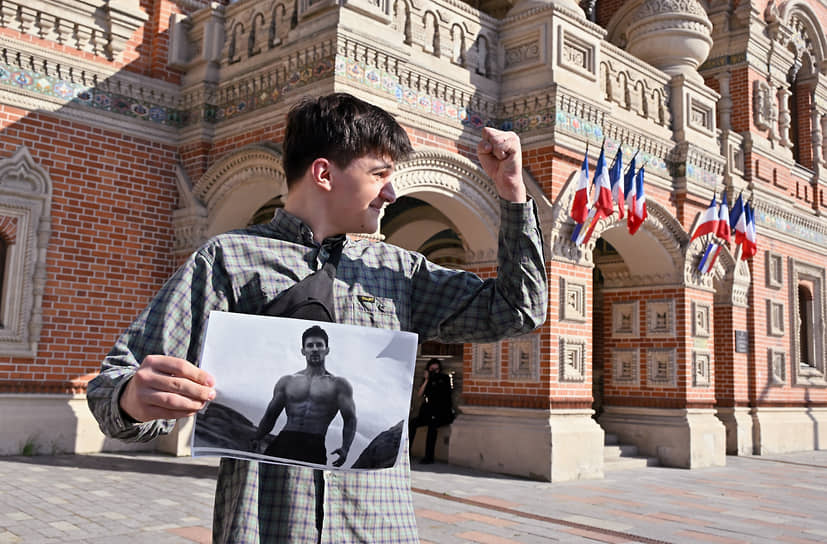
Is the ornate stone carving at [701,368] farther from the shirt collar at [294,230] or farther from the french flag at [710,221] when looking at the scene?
the shirt collar at [294,230]

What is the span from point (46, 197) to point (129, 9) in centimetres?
242

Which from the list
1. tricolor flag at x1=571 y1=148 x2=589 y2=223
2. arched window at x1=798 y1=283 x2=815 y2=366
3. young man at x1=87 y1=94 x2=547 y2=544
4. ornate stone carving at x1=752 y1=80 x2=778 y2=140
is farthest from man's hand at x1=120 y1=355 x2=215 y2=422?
arched window at x1=798 y1=283 x2=815 y2=366

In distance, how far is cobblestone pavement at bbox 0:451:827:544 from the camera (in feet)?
17.5

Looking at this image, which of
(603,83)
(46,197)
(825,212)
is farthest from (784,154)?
(46,197)

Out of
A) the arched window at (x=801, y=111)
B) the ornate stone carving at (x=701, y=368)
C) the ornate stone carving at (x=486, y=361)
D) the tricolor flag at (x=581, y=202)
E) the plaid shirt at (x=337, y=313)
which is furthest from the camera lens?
the arched window at (x=801, y=111)

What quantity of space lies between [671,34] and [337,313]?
10.8m

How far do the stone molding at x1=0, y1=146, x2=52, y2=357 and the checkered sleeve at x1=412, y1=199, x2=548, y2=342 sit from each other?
739 centimetres

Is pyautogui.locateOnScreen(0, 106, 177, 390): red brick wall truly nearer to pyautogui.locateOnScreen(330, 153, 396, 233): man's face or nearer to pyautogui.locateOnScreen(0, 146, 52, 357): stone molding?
pyautogui.locateOnScreen(0, 146, 52, 357): stone molding

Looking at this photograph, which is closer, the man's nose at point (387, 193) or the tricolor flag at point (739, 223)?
the man's nose at point (387, 193)

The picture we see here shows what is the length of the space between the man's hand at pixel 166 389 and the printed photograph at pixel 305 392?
0.24 ft

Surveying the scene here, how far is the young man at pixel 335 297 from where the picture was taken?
1.40m

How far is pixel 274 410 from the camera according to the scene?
1.40 m

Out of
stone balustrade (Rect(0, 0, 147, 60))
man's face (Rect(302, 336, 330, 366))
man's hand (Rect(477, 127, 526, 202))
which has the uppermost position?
stone balustrade (Rect(0, 0, 147, 60))

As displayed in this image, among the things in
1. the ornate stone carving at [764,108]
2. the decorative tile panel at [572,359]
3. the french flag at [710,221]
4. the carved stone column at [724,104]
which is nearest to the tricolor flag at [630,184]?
the decorative tile panel at [572,359]
